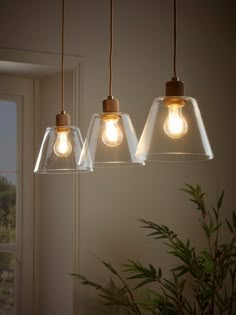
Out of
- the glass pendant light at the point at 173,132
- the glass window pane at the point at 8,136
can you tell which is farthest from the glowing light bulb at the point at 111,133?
Answer: the glass window pane at the point at 8,136

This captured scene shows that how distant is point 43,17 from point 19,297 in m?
1.48

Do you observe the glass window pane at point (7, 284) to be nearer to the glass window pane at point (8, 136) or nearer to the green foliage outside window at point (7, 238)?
the green foliage outside window at point (7, 238)

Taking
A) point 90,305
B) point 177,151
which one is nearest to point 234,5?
point 90,305

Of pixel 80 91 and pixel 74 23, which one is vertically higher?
pixel 74 23

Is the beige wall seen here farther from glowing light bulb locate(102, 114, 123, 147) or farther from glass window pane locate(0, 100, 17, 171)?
glowing light bulb locate(102, 114, 123, 147)

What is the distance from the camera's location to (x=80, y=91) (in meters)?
3.21

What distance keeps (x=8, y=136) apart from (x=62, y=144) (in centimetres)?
148

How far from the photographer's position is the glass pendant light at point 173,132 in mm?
1489

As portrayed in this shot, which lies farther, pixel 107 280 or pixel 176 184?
pixel 176 184

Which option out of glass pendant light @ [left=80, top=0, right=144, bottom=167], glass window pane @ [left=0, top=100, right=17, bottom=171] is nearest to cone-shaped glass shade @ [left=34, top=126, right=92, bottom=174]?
glass pendant light @ [left=80, top=0, right=144, bottom=167]

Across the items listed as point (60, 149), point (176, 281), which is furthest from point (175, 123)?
point (176, 281)

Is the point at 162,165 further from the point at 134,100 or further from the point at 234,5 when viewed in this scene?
the point at 234,5

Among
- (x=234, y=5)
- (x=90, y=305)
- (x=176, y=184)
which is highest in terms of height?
(x=234, y=5)

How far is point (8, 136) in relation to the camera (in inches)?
133
